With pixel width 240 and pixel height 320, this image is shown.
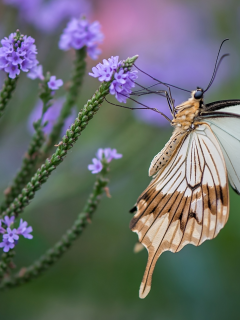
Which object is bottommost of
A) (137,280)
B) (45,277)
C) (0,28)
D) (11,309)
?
(11,309)

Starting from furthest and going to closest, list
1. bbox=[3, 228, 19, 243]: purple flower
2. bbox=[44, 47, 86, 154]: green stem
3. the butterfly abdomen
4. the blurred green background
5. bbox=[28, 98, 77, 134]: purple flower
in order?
the blurred green background < bbox=[28, 98, 77, 134]: purple flower < the butterfly abdomen < bbox=[44, 47, 86, 154]: green stem < bbox=[3, 228, 19, 243]: purple flower

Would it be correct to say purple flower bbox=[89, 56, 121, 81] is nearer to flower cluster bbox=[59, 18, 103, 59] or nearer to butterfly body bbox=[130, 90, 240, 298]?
flower cluster bbox=[59, 18, 103, 59]

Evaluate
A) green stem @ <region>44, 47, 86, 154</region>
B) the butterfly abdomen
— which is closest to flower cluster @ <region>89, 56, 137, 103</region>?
green stem @ <region>44, 47, 86, 154</region>

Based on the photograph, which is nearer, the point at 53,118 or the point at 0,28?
the point at 53,118

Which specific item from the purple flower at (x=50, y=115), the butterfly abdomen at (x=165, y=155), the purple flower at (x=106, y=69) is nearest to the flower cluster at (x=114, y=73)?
the purple flower at (x=106, y=69)

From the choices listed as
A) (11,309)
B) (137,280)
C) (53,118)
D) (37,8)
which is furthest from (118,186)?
(37,8)

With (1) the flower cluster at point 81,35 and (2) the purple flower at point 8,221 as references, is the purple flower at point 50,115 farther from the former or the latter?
(2) the purple flower at point 8,221

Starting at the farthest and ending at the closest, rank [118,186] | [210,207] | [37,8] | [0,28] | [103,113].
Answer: [103,113]
[118,186]
[0,28]
[37,8]
[210,207]

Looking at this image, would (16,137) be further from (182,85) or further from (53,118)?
(182,85)

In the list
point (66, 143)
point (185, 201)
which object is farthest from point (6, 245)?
point (185, 201)
